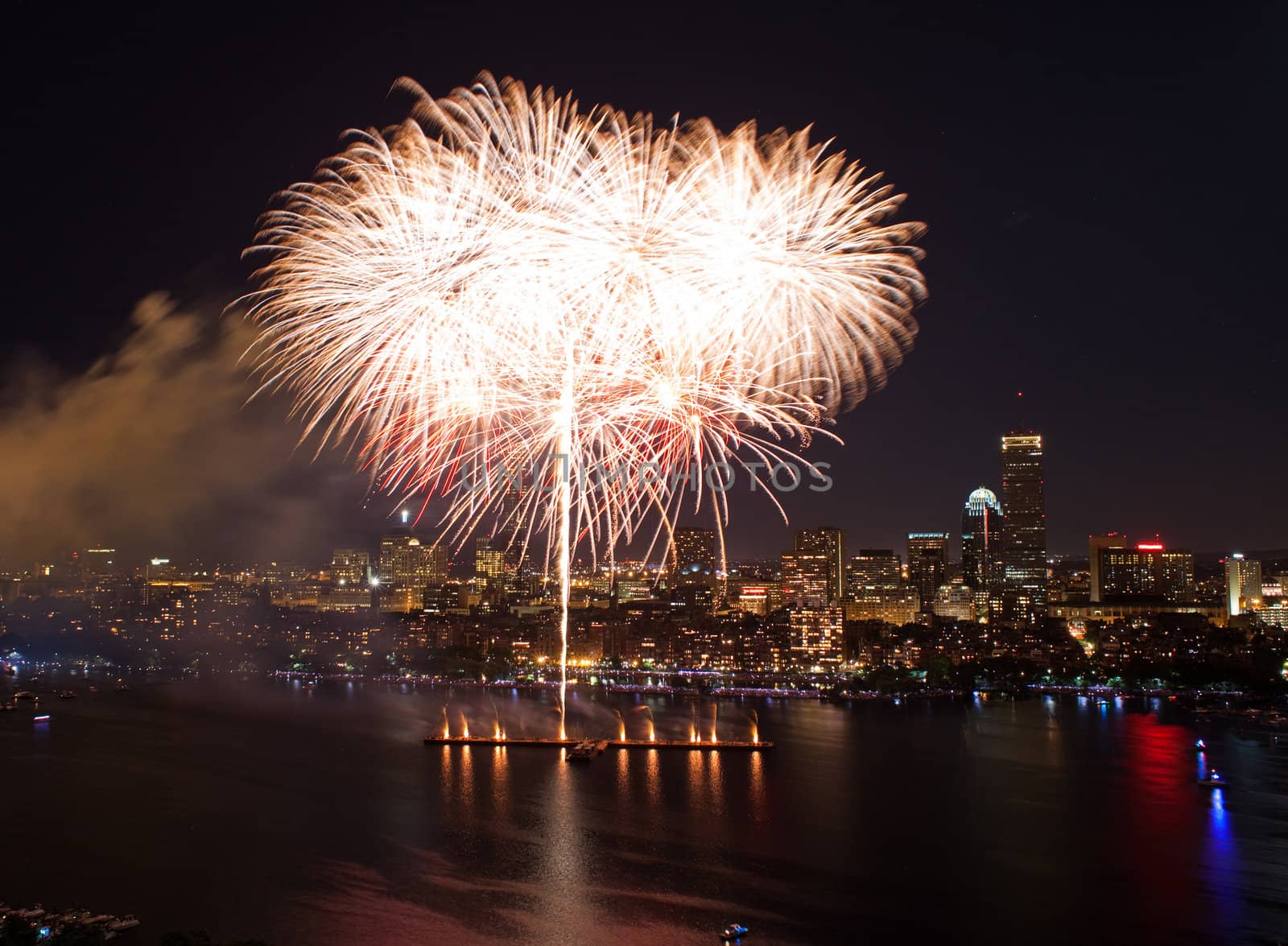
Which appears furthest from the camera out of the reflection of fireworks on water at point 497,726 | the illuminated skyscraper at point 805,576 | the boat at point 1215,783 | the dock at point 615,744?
the illuminated skyscraper at point 805,576

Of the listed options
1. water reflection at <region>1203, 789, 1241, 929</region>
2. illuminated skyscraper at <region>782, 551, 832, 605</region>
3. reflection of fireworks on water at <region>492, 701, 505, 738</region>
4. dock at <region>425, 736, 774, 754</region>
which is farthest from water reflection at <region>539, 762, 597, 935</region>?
illuminated skyscraper at <region>782, 551, 832, 605</region>

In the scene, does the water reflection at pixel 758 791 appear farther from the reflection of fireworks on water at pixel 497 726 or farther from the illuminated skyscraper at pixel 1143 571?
the illuminated skyscraper at pixel 1143 571

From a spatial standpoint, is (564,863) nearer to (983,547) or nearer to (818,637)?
(818,637)

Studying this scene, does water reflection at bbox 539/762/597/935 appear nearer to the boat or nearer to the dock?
the dock

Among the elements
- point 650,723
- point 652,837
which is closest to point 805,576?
point 650,723

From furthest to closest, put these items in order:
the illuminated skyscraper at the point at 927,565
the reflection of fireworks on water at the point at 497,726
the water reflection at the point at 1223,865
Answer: the illuminated skyscraper at the point at 927,565 → the reflection of fireworks on water at the point at 497,726 → the water reflection at the point at 1223,865

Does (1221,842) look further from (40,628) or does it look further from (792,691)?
(40,628)

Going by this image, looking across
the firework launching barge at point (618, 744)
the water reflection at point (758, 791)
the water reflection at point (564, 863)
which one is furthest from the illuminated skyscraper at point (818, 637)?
the water reflection at point (564, 863)
